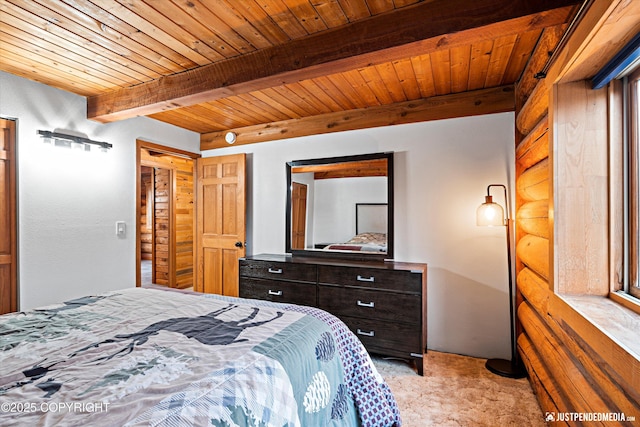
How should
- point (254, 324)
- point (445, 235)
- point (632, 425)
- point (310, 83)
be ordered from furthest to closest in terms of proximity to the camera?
point (445, 235), point (310, 83), point (254, 324), point (632, 425)

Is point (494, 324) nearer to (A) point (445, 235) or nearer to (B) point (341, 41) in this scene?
(A) point (445, 235)

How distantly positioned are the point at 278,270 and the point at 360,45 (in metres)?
2.13

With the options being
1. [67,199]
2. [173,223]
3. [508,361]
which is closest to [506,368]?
[508,361]

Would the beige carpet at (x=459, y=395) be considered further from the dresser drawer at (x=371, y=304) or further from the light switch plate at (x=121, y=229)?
the light switch plate at (x=121, y=229)

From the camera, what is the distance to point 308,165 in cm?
354

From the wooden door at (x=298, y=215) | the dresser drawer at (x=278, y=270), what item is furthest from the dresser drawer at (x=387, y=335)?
the wooden door at (x=298, y=215)

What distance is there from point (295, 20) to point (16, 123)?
2.44 meters

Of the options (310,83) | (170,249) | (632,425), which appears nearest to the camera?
(632,425)

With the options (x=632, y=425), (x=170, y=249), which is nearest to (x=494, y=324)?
(x=632, y=425)

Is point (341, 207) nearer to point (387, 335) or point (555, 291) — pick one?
point (387, 335)

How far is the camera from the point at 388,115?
3.18 metres

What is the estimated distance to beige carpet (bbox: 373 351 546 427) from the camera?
193cm

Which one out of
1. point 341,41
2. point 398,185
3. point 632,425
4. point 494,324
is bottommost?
point 494,324

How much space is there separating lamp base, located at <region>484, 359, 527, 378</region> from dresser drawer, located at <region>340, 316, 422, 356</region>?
2.13ft
